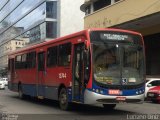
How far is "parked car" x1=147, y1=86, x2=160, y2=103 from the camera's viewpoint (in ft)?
75.7

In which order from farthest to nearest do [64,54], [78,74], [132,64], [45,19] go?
[45,19], [64,54], [78,74], [132,64]

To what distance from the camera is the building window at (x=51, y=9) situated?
66.4 meters

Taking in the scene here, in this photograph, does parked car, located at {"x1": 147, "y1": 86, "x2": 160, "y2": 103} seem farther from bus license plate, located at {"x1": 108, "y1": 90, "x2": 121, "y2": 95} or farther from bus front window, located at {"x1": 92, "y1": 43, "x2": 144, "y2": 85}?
bus license plate, located at {"x1": 108, "y1": 90, "x2": 121, "y2": 95}

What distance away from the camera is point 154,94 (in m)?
23.2

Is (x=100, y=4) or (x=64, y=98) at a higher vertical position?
(x=100, y=4)

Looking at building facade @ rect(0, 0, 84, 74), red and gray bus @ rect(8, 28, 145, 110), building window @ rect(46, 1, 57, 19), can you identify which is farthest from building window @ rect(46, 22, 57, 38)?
red and gray bus @ rect(8, 28, 145, 110)

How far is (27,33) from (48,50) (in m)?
60.2

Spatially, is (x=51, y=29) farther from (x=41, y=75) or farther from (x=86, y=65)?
(x=86, y=65)

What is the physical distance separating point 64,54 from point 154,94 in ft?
24.8

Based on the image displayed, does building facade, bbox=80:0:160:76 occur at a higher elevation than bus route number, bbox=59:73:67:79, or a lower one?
higher

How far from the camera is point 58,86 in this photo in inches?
717

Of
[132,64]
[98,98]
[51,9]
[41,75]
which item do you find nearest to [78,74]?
[98,98]

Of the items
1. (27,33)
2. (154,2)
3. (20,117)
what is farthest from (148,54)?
(27,33)

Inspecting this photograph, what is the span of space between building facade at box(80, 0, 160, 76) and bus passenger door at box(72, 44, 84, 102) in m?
12.9
